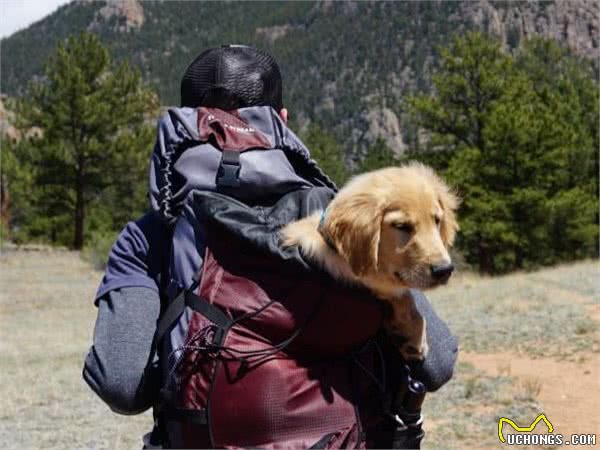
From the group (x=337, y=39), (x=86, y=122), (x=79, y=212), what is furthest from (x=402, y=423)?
(x=337, y=39)

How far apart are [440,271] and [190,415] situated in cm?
61

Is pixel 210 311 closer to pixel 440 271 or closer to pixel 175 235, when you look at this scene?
pixel 175 235

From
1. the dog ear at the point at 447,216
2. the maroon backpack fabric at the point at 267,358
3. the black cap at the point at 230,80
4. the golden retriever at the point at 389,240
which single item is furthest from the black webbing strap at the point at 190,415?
the black cap at the point at 230,80

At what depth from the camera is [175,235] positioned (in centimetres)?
180

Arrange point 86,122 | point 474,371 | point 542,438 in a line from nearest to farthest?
point 542,438 < point 474,371 < point 86,122

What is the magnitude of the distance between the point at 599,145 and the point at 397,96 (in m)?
108

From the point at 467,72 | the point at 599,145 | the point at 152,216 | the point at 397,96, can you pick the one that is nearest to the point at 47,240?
the point at 467,72

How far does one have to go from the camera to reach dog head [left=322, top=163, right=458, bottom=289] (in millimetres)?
1731

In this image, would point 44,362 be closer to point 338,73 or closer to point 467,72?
point 467,72

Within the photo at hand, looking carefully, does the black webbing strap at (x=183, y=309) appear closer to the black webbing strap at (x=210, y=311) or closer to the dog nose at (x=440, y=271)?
the black webbing strap at (x=210, y=311)

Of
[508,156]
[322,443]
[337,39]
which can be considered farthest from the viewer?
[337,39]

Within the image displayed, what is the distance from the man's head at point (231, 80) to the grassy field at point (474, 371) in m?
5.76

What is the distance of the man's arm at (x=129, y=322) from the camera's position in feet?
5.81

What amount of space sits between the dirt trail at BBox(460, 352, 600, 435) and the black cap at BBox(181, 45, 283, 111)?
5.86 meters
